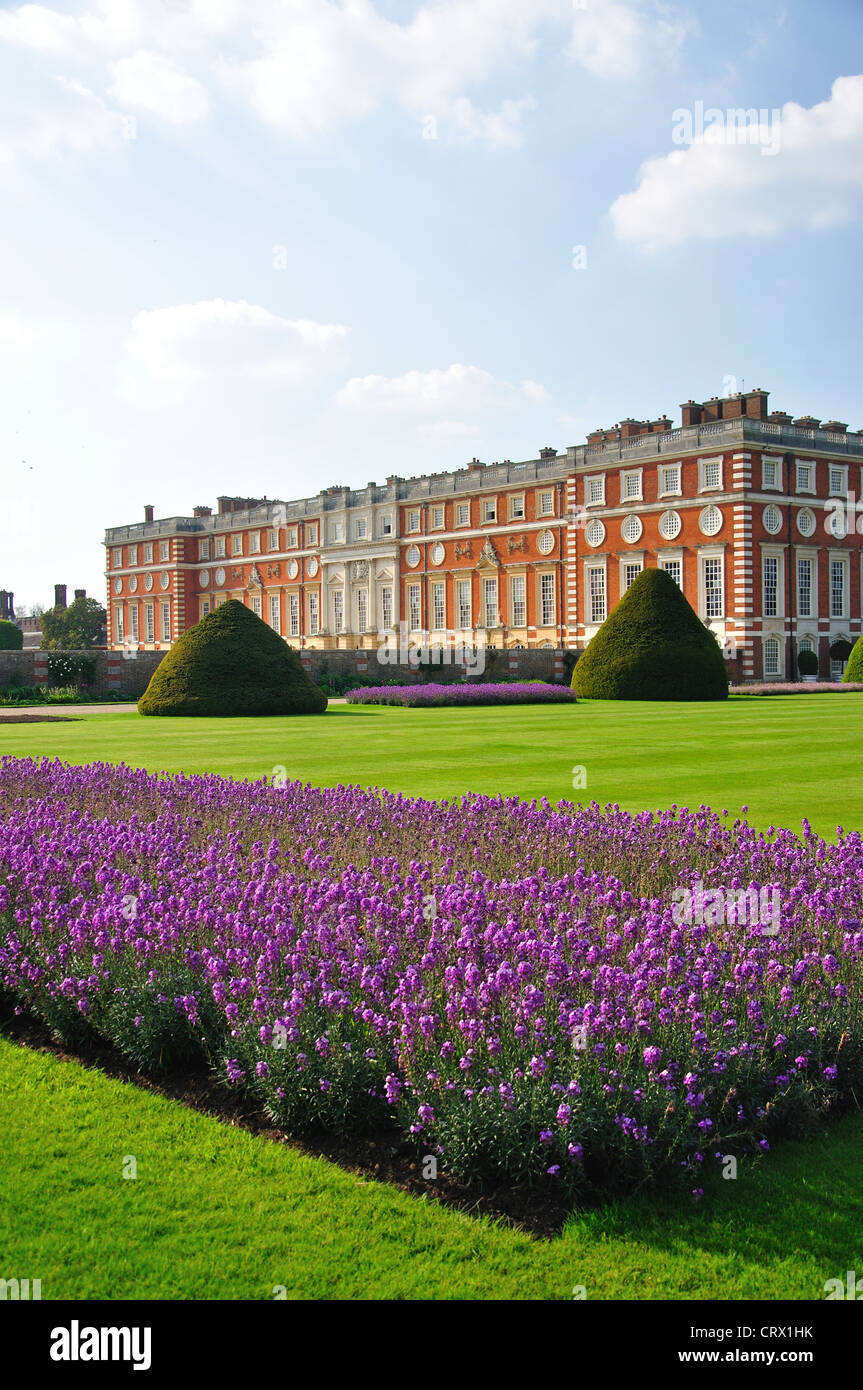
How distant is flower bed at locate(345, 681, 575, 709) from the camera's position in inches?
1219

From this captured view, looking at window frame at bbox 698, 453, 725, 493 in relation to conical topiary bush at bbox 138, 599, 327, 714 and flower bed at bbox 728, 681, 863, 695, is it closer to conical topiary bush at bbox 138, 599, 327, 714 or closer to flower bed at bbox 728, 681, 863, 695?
flower bed at bbox 728, 681, 863, 695

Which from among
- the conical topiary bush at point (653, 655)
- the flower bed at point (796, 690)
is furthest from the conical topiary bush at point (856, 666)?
the conical topiary bush at point (653, 655)

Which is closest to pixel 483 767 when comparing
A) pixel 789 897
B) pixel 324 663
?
pixel 789 897

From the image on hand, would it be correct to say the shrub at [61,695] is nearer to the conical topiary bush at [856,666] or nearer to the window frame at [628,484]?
the conical topiary bush at [856,666]

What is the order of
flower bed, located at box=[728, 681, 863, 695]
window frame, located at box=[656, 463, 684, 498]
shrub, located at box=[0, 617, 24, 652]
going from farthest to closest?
shrub, located at box=[0, 617, 24, 652] → window frame, located at box=[656, 463, 684, 498] → flower bed, located at box=[728, 681, 863, 695]

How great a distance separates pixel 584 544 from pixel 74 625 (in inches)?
1689

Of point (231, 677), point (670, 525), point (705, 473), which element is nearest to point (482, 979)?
point (231, 677)

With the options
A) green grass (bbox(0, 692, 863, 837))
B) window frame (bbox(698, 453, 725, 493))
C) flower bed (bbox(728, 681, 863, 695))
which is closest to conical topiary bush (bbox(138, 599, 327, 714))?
green grass (bbox(0, 692, 863, 837))

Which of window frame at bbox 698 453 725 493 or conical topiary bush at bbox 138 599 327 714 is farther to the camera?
window frame at bbox 698 453 725 493

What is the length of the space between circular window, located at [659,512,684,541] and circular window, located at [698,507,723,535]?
1.26 metres

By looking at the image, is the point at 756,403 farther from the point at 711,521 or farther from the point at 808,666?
the point at 808,666

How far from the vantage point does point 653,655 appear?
109 feet
